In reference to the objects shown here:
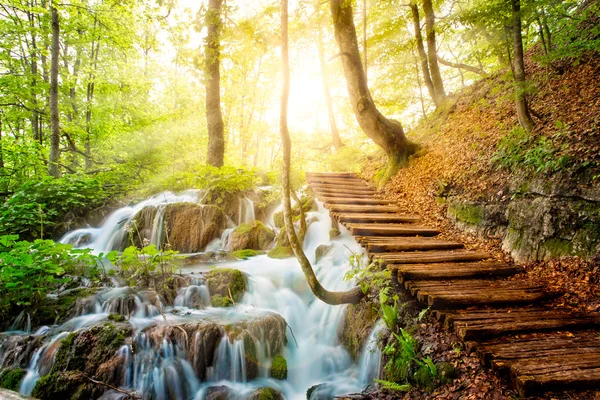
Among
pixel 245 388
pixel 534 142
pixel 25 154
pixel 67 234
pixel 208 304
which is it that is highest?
pixel 25 154

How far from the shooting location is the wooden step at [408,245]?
4.87 metres

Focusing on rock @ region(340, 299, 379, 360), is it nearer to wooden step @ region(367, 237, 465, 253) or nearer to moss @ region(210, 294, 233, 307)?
wooden step @ region(367, 237, 465, 253)

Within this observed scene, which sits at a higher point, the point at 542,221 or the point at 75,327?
the point at 542,221

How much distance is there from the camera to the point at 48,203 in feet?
32.7

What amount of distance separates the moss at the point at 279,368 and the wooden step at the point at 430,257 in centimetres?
241

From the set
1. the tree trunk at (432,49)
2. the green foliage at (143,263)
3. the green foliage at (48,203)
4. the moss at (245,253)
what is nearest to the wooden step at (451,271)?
the green foliage at (143,263)

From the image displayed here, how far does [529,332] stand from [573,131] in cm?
327

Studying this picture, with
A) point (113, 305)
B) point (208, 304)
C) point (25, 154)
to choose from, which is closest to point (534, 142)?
point (208, 304)

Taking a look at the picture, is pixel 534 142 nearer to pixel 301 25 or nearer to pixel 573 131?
pixel 573 131

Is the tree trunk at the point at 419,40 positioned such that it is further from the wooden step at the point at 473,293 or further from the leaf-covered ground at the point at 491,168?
the wooden step at the point at 473,293

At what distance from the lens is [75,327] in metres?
4.79

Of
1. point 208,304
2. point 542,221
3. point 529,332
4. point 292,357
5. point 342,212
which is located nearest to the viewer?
point 529,332

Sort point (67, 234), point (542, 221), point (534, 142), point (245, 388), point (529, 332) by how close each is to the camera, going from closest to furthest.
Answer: point (529, 332), point (542, 221), point (245, 388), point (534, 142), point (67, 234)

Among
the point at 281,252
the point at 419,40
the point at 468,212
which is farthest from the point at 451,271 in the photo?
the point at 419,40
